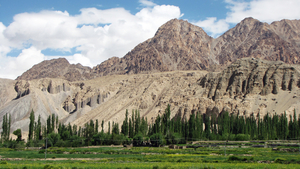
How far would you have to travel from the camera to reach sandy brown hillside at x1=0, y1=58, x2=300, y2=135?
132 meters

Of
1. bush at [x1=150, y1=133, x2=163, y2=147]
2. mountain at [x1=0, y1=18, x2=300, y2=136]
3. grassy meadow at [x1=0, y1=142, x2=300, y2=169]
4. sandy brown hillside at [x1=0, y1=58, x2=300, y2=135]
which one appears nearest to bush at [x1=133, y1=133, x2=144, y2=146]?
bush at [x1=150, y1=133, x2=163, y2=147]

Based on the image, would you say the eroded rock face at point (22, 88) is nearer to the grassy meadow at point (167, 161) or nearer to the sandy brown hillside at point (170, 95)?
the sandy brown hillside at point (170, 95)

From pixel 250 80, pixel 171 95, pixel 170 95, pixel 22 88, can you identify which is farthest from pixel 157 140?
pixel 22 88

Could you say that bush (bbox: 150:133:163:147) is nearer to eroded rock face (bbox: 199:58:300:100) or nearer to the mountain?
the mountain

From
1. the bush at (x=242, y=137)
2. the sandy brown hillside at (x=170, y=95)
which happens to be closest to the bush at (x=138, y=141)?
the bush at (x=242, y=137)

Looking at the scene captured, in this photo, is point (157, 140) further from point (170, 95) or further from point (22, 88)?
point (22, 88)

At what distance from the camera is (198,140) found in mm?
Result: 91062

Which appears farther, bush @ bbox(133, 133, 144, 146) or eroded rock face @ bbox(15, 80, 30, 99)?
eroded rock face @ bbox(15, 80, 30, 99)

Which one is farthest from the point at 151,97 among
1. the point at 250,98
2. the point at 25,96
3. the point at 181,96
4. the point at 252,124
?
the point at 252,124

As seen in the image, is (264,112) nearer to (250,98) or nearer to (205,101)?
(250,98)

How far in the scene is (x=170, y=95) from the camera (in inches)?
6452

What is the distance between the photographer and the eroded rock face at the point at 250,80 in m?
136

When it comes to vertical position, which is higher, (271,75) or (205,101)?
(271,75)

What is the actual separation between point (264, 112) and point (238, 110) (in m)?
9.24
